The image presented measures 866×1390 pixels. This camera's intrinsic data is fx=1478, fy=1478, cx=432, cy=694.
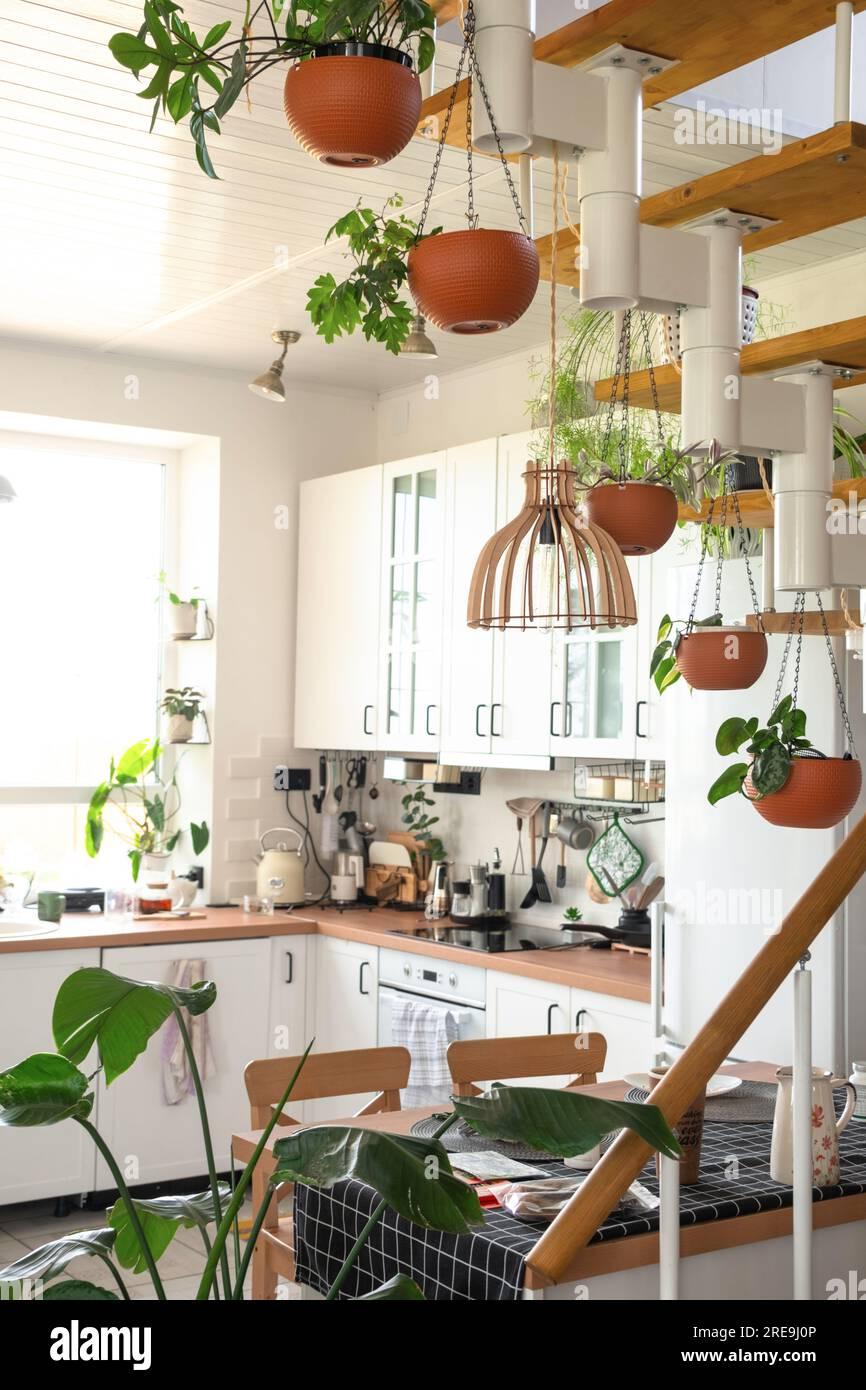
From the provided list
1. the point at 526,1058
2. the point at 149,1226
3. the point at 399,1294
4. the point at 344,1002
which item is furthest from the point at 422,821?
the point at 399,1294

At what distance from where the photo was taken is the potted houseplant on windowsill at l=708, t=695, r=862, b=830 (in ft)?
9.06

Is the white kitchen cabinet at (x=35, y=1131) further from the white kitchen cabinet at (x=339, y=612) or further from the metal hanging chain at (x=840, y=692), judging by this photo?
the metal hanging chain at (x=840, y=692)

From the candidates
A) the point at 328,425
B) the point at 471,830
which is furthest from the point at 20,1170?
the point at 328,425

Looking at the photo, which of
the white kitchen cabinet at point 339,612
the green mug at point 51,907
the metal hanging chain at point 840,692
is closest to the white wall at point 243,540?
the white kitchen cabinet at point 339,612

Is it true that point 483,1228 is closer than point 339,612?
Yes

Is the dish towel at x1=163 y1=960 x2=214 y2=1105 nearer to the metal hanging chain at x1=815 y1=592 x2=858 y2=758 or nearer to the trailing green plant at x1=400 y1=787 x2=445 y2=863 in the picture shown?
the trailing green plant at x1=400 y1=787 x2=445 y2=863

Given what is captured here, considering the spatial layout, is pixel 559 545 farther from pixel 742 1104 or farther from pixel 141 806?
pixel 141 806

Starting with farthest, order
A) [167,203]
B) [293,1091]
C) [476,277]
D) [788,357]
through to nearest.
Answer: [167,203], [293,1091], [788,357], [476,277]

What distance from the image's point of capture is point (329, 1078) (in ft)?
10.6

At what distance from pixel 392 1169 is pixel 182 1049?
3546 millimetres

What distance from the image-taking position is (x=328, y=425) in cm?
612

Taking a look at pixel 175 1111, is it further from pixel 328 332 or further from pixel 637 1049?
pixel 328 332

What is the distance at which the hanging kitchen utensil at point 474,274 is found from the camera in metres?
1.90

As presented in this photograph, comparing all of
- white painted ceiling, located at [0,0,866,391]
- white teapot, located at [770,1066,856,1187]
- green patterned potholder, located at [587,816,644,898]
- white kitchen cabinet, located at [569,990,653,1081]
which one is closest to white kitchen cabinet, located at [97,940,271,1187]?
green patterned potholder, located at [587,816,644,898]
